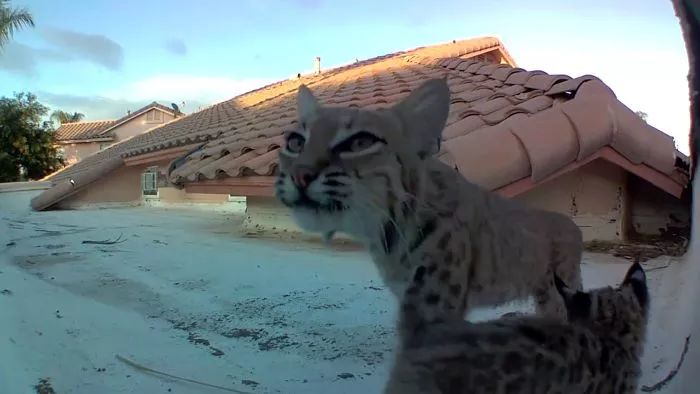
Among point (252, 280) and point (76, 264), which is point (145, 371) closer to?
point (252, 280)

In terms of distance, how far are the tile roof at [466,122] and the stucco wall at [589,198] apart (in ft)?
0.08

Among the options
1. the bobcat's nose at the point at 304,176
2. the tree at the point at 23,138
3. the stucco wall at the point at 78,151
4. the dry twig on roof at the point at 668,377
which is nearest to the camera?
the bobcat's nose at the point at 304,176

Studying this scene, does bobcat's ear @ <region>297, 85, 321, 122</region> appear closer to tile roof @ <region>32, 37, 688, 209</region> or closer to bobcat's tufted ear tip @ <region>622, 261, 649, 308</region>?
tile roof @ <region>32, 37, 688, 209</region>

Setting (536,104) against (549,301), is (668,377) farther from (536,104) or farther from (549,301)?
(536,104)

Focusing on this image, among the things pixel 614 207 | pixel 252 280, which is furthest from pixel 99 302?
pixel 614 207

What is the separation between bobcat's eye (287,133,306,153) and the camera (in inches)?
20.9

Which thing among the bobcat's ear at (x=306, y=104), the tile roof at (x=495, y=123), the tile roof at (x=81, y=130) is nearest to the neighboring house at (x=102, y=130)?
the tile roof at (x=81, y=130)

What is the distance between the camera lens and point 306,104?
1.94ft

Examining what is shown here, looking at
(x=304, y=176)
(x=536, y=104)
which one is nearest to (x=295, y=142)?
(x=304, y=176)

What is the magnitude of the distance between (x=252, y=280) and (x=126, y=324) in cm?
19

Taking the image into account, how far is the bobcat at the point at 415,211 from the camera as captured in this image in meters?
0.50

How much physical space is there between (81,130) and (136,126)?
3.3 inches

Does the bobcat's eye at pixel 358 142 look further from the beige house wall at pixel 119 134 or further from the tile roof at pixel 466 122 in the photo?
the beige house wall at pixel 119 134

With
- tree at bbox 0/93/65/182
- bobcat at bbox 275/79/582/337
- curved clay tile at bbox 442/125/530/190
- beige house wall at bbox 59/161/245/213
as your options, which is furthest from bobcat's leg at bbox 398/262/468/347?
tree at bbox 0/93/65/182
